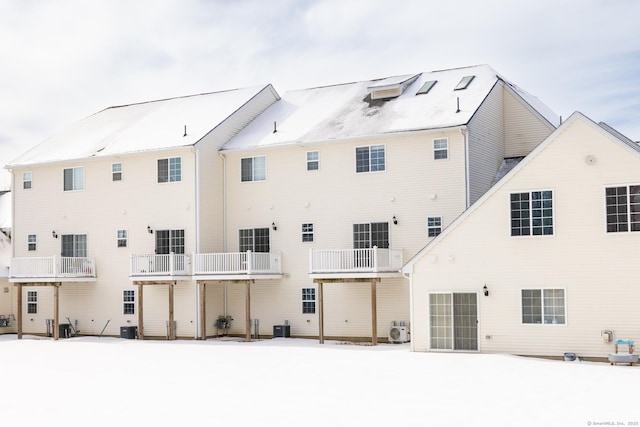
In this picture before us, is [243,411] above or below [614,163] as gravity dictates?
below

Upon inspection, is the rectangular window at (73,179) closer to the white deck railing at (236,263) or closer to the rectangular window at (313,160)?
the white deck railing at (236,263)

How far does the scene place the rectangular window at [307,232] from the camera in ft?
116

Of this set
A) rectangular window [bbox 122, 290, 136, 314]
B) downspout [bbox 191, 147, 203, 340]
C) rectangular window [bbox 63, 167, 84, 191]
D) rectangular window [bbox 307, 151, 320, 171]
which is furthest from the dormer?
rectangular window [bbox 63, 167, 84, 191]

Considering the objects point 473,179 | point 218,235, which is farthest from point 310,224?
point 473,179

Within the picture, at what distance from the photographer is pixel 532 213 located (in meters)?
26.9

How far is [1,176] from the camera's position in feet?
176

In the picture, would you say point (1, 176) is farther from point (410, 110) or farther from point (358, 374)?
point (358, 374)

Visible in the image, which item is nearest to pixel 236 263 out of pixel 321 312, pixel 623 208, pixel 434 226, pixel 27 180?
pixel 321 312

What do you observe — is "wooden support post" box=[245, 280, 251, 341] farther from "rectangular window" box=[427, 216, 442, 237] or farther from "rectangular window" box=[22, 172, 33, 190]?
"rectangular window" box=[22, 172, 33, 190]

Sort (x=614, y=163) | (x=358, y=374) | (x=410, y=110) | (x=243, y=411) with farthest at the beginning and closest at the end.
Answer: (x=410, y=110) → (x=614, y=163) → (x=358, y=374) → (x=243, y=411)

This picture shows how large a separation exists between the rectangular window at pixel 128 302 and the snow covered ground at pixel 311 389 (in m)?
7.51

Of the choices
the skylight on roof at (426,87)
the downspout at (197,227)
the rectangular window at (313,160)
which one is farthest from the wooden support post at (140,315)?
the skylight on roof at (426,87)

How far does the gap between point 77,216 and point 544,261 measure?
21805mm

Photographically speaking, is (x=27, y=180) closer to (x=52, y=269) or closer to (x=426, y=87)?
(x=52, y=269)
